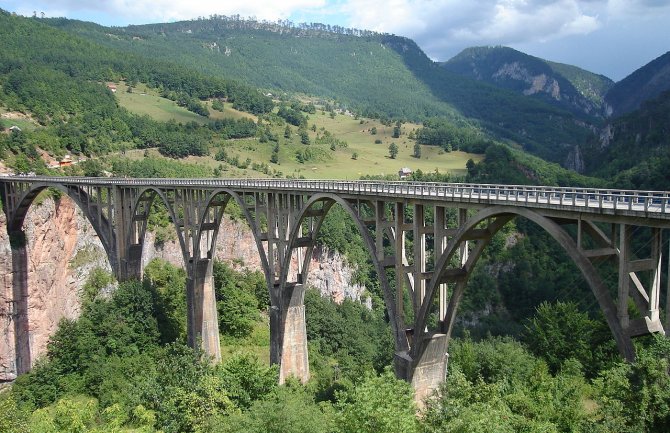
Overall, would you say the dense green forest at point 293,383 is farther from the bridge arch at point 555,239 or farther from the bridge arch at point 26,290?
the bridge arch at point 26,290

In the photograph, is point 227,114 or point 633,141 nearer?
point 633,141

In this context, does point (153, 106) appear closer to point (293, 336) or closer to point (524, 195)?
point (293, 336)

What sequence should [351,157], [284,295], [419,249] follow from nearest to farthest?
[419,249] < [284,295] < [351,157]

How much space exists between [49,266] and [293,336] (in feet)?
105

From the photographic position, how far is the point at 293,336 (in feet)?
129

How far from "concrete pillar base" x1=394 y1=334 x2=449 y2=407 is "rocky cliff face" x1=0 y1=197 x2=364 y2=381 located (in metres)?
42.4

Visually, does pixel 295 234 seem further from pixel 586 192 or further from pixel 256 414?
pixel 586 192

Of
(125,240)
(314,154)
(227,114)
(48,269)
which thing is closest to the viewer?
(125,240)

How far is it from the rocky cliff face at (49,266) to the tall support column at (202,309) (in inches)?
724

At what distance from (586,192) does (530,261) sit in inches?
2816

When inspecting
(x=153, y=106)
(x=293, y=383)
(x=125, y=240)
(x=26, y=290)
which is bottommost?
(x=293, y=383)

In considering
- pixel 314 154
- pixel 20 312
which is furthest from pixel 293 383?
pixel 314 154

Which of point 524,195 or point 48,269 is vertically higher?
point 524,195

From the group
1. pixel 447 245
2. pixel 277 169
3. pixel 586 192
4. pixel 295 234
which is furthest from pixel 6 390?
pixel 277 169
